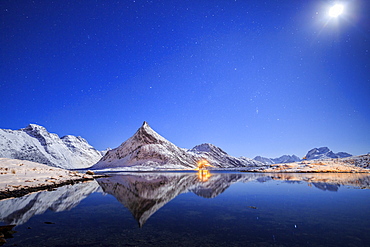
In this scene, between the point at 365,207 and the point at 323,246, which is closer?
the point at 323,246

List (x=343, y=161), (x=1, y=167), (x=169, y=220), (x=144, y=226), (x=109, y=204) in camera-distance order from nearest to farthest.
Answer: (x=144, y=226) < (x=169, y=220) < (x=109, y=204) < (x=1, y=167) < (x=343, y=161)

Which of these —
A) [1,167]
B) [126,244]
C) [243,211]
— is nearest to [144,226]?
[126,244]

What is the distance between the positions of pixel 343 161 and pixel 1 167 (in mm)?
113551

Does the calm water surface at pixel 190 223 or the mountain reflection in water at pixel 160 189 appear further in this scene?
the mountain reflection in water at pixel 160 189

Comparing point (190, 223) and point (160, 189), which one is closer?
point (190, 223)

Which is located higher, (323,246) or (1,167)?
(1,167)

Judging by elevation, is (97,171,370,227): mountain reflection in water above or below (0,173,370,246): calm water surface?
above

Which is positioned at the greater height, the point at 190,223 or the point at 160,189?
the point at 160,189

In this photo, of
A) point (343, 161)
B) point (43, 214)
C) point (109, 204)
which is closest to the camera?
point (43, 214)

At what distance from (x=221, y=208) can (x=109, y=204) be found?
1089cm

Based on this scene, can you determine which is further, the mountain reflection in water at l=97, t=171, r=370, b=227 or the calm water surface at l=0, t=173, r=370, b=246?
the mountain reflection in water at l=97, t=171, r=370, b=227

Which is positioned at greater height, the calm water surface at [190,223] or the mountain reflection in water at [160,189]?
the mountain reflection in water at [160,189]

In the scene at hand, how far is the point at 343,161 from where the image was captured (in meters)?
83.7

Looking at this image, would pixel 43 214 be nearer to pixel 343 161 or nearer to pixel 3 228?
pixel 3 228
